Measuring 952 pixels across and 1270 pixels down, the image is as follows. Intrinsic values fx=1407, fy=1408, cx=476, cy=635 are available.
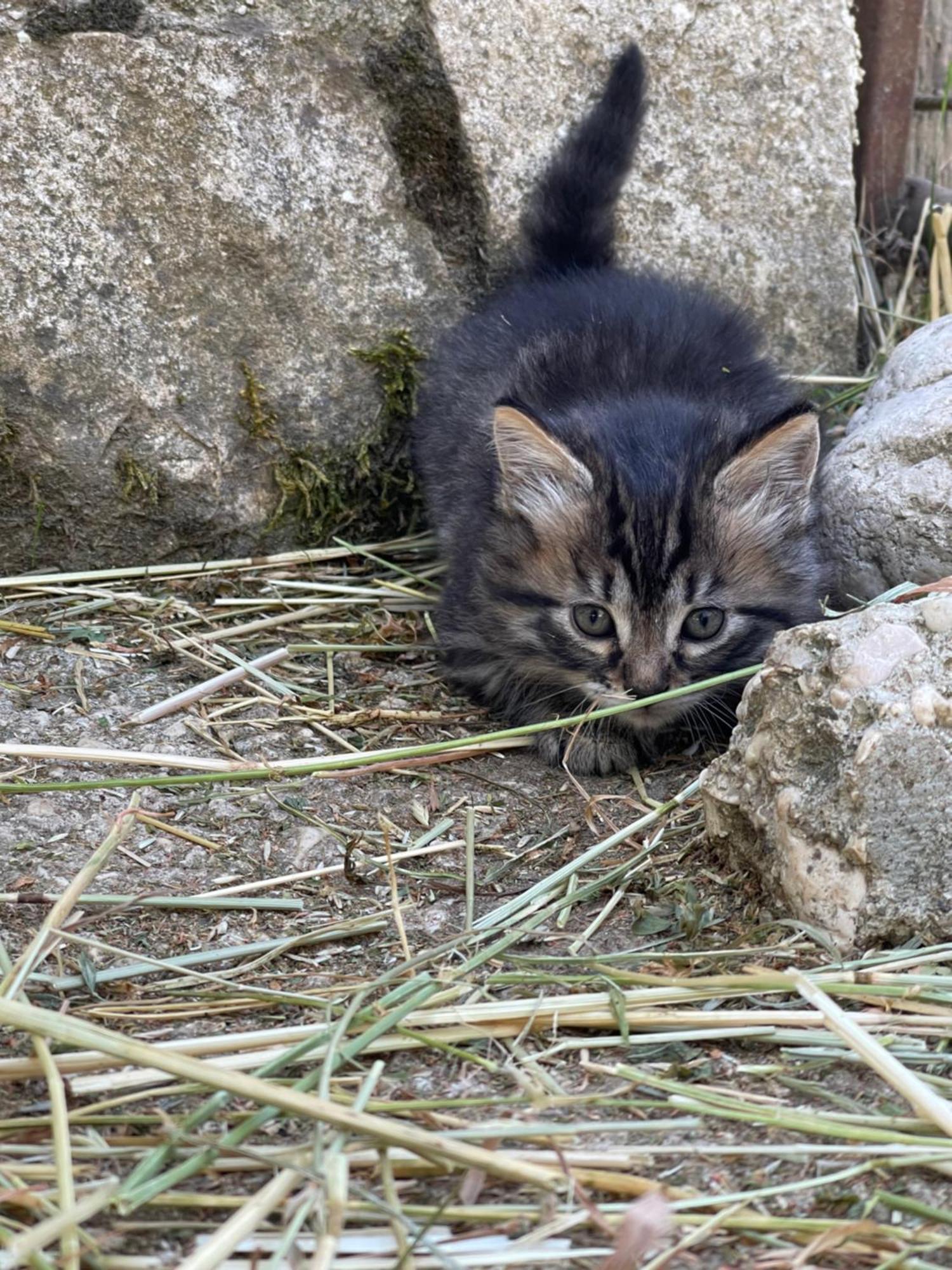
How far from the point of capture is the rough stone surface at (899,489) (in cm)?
388

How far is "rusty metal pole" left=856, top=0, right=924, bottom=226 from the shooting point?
216 inches

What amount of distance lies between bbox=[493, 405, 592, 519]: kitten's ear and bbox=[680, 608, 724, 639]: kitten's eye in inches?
16.4

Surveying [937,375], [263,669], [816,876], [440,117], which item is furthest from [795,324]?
[816,876]

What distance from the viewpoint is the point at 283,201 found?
174 inches

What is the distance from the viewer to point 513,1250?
73.5 inches

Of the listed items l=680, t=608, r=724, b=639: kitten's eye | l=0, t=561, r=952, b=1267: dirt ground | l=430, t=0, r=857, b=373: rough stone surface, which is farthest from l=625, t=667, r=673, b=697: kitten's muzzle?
l=430, t=0, r=857, b=373: rough stone surface

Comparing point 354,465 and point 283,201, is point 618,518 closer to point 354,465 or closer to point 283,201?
point 354,465

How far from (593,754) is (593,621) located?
35 centimetres

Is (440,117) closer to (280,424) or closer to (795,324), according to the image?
(280,424)

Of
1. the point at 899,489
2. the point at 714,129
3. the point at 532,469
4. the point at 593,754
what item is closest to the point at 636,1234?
the point at 593,754

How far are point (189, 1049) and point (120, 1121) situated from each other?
0.20m

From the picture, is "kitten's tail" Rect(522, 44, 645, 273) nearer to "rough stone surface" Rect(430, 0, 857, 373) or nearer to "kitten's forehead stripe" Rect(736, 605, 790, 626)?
"rough stone surface" Rect(430, 0, 857, 373)

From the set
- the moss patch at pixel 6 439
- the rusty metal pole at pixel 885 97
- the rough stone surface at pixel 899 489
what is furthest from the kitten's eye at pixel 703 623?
the rusty metal pole at pixel 885 97

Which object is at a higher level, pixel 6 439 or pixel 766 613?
pixel 6 439
